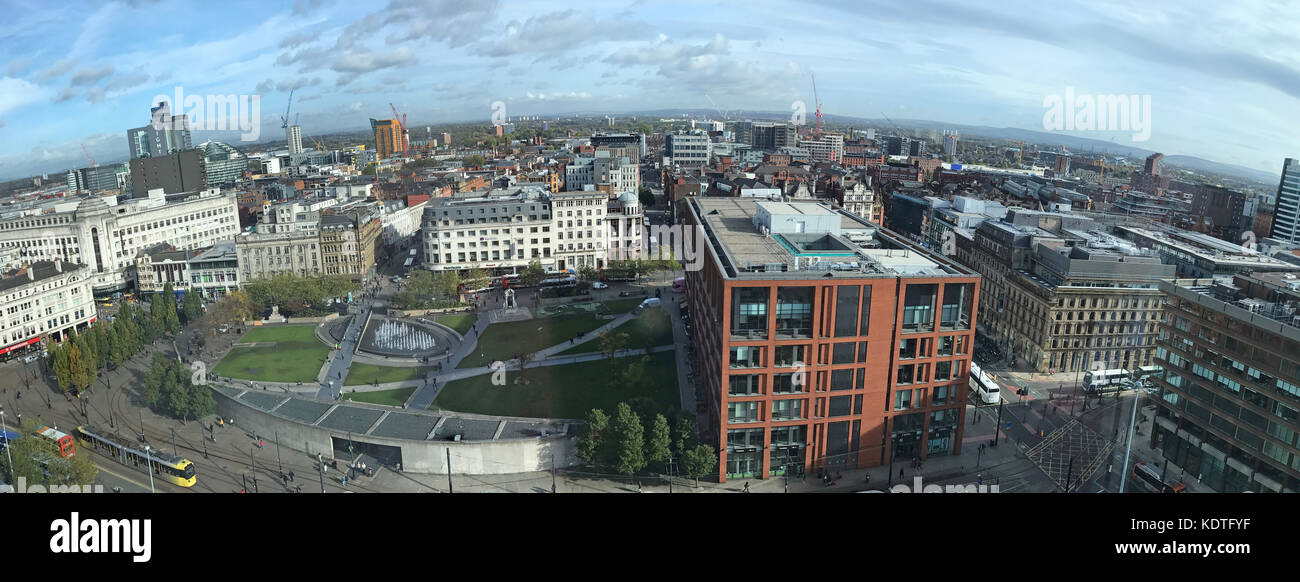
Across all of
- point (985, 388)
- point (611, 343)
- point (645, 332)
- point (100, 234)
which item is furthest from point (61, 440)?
point (985, 388)

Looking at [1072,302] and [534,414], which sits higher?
[1072,302]

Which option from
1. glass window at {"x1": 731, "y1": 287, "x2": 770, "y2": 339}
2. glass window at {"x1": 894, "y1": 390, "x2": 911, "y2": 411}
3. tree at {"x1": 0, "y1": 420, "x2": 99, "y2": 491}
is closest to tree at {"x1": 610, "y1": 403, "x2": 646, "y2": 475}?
glass window at {"x1": 731, "y1": 287, "x2": 770, "y2": 339}

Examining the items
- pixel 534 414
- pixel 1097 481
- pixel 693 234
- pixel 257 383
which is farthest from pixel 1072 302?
pixel 257 383

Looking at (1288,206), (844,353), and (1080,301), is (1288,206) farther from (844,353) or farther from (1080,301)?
(844,353)

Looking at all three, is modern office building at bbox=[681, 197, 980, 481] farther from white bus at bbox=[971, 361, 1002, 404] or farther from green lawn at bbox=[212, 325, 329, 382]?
green lawn at bbox=[212, 325, 329, 382]

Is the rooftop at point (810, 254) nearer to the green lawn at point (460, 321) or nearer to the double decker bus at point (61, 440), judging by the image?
the green lawn at point (460, 321)

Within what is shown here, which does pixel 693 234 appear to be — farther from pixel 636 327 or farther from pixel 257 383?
pixel 257 383

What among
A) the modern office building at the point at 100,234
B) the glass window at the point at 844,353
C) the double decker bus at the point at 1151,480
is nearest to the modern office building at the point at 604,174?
the modern office building at the point at 100,234
